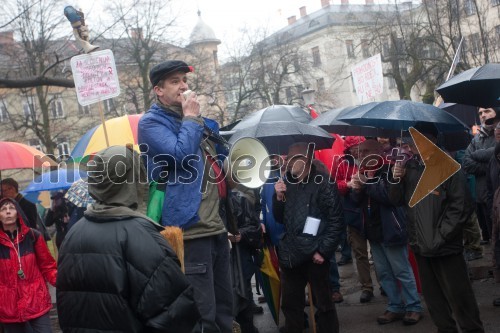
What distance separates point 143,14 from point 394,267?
99.6ft

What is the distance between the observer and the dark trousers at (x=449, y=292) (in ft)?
16.7

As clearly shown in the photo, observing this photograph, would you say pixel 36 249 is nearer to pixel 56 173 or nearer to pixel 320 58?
pixel 56 173

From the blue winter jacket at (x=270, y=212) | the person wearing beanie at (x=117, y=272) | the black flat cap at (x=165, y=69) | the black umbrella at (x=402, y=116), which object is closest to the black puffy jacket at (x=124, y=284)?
the person wearing beanie at (x=117, y=272)

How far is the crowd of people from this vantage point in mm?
3061

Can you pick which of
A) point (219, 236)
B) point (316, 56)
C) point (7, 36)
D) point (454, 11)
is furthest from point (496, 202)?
point (316, 56)

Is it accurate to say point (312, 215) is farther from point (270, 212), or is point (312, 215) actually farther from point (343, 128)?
point (343, 128)

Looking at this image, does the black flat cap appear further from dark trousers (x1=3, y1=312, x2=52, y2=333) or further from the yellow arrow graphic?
dark trousers (x1=3, y1=312, x2=52, y2=333)

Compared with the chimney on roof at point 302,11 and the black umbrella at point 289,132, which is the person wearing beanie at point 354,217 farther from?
the chimney on roof at point 302,11

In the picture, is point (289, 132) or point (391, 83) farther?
point (391, 83)

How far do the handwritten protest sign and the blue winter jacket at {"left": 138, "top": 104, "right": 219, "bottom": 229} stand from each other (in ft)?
18.4

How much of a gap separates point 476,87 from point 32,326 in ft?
15.0

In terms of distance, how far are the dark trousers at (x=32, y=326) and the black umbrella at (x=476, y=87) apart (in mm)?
4210

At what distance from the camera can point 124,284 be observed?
9.88ft

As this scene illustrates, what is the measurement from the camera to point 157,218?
386 centimetres
